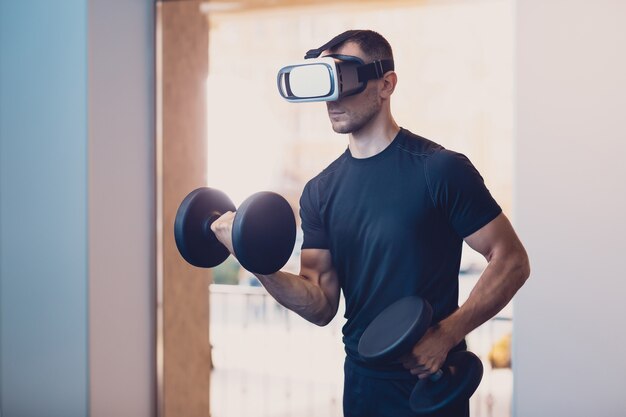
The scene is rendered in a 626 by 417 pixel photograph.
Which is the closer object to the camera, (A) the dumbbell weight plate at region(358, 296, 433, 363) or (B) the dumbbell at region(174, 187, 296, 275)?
(A) the dumbbell weight plate at region(358, 296, 433, 363)

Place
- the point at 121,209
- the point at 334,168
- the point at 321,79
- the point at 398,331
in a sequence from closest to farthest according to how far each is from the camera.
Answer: the point at 398,331
the point at 321,79
the point at 334,168
the point at 121,209

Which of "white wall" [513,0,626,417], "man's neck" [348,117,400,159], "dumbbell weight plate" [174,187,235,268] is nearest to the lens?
"dumbbell weight plate" [174,187,235,268]

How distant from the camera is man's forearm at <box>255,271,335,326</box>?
4.66ft

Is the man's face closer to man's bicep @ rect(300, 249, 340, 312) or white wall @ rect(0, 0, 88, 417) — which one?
man's bicep @ rect(300, 249, 340, 312)

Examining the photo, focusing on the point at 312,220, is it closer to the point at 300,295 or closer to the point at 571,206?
the point at 300,295

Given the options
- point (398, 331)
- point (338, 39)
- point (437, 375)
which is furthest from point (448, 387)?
point (338, 39)

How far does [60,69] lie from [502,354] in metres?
3.41

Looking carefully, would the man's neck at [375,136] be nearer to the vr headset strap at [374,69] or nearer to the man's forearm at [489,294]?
the vr headset strap at [374,69]

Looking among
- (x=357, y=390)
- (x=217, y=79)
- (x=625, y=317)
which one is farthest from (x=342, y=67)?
(x=217, y=79)

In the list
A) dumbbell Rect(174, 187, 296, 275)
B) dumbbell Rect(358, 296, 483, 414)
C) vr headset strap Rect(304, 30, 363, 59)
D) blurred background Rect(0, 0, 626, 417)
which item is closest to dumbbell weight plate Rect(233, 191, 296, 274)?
dumbbell Rect(174, 187, 296, 275)

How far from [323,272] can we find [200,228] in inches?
13.5

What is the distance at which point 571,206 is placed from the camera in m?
2.29

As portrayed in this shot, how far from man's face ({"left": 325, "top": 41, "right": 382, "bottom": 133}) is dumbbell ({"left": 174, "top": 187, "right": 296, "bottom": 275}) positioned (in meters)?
0.22

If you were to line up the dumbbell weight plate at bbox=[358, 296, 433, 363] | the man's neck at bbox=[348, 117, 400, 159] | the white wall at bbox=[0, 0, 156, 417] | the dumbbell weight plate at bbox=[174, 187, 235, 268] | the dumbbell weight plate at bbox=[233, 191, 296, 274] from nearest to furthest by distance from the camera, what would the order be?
the dumbbell weight plate at bbox=[358, 296, 433, 363] < the dumbbell weight plate at bbox=[233, 191, 296, 274] < the dumbbell weight plate at bbox=[174, 187, 235, 268] < the man's neck at bbox=[348, 117, 400, 159] < the white wall at bbox=[0, 0, 156, 417]
